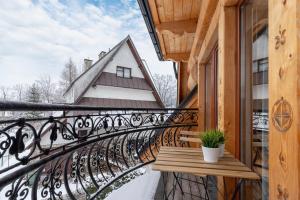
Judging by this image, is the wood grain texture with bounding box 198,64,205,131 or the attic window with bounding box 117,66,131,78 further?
the attic window with bounding box 117,66,131,78

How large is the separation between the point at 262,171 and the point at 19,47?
78.7ft

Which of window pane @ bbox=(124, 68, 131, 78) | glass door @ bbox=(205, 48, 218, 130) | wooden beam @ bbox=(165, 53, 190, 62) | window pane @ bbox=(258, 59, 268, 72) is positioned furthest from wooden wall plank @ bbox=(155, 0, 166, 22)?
window pane @ bbox=(124, 68, 131, 78)

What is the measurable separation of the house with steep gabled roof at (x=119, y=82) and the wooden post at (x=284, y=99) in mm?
8957

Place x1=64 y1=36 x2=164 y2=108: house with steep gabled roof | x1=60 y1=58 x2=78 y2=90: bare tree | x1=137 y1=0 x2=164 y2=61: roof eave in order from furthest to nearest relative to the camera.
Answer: x1=60 y1=58 x2=78 y2=90: bare tree → x1=64 y1=36 x2=164 y2=108: house with steep gabled roof → x1=137 y1=0 x2=164 y2=61: roof eave

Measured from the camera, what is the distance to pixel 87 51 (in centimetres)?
2409

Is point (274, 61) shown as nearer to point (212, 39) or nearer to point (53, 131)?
point (53, 131)

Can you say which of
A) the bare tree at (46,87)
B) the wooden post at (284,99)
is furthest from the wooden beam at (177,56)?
the bare tree at (46,87)

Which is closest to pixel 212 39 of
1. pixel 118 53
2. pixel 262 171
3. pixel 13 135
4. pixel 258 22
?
pixel 258 22

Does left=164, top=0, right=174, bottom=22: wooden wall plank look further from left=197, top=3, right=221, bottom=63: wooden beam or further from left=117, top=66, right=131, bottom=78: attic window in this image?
left=117, top=66, right=131, bottom=78: attic window

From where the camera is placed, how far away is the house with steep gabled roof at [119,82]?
9.77 m

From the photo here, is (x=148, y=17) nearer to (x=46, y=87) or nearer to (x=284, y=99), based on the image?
(x=284, y=99)

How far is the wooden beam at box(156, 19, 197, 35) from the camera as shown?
3326mm

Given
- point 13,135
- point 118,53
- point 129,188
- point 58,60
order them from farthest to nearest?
point 58,60 → point 118,53 → point 129,188 → point 13,135

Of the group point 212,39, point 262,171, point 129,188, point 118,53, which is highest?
point 118,53
